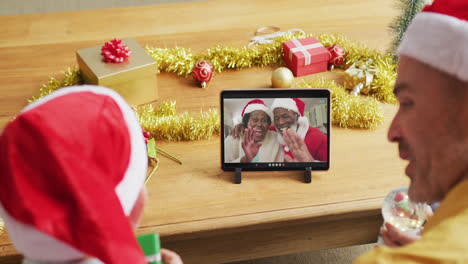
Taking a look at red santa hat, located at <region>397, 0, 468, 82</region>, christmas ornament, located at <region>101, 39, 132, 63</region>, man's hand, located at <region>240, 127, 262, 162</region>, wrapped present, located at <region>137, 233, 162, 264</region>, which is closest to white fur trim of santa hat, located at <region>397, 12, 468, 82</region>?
red santa hat, located at <region>397, 0, 468, 82</region>

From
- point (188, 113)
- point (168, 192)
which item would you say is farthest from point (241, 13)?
point (168, 192)

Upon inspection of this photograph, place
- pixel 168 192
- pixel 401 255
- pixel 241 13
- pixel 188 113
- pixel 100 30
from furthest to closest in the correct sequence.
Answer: pixel 241 13, pixel 100 30, pixel 188 113, pixel 168 192, pixel 401 255

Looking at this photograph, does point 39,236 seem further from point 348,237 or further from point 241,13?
point 241,13

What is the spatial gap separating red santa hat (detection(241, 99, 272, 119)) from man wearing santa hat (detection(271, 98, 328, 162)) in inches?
1.0

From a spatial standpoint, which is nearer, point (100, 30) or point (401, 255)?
point (401, 255)

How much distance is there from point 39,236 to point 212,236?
47 centimetres

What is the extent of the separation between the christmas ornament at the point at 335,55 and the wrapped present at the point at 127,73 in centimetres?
53

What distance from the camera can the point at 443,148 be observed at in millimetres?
729

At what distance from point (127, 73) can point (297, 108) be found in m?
0.46

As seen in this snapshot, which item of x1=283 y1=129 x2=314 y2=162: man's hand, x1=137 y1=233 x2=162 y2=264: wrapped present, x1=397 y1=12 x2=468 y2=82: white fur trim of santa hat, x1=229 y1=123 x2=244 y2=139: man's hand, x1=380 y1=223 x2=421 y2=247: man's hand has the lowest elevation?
x1=380 y1=223 x2=421 y2=247: man's hand

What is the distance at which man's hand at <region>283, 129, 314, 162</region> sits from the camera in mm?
1104

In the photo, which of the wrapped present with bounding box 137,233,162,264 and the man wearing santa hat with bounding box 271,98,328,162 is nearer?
the wrapped present with bounding box 137,233,162,264

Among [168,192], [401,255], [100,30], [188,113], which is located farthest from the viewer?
[100,30]

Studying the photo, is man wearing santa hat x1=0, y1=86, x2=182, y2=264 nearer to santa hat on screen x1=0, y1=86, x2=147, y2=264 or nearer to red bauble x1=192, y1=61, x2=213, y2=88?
santa hat on screen x1=0, y1=86, x2=147, y2=264
